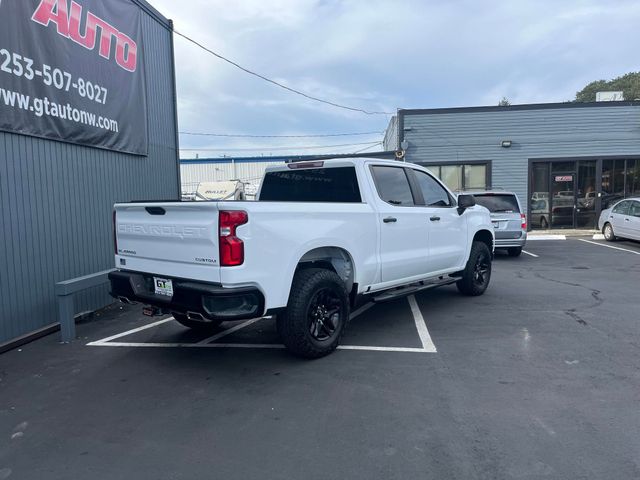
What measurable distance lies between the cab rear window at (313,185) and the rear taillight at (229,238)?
1948mm

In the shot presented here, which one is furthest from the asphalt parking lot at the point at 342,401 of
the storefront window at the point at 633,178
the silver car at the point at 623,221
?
the storefront window at the point at 633,178

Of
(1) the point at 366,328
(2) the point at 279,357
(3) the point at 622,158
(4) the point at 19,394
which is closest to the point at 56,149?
(4) the point at 19,394

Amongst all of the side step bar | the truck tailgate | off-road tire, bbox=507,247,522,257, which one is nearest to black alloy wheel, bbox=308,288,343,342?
the side step bar

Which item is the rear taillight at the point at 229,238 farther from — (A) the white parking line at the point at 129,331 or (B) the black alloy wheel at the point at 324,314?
(A) the white parking line at the point at 129,331

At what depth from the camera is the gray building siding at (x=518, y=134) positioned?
18750 millimetres

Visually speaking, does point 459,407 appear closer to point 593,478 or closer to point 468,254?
point 593,478

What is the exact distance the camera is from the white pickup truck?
3996 mm

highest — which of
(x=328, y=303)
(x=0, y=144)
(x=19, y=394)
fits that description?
(x=0, y=144)

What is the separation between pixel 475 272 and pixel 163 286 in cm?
505

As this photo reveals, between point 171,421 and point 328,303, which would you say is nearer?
point 171,421

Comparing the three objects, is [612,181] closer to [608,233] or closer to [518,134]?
[518,134]

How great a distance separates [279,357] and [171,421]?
1.54m

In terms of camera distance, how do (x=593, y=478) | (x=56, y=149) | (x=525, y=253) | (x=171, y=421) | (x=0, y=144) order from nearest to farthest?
(x=593, y=478), (x=171, y=421), (x=0, y=144), (x=56, y=149), (x=525, y=253)

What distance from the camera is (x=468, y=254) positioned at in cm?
728
